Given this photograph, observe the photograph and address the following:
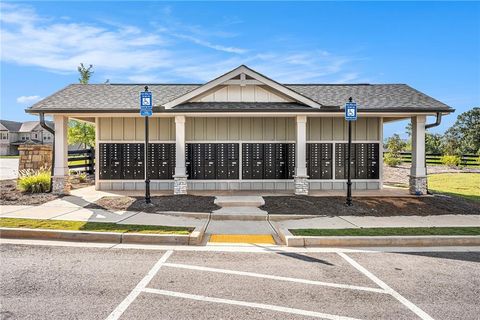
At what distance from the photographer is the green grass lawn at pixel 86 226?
7.37 metres

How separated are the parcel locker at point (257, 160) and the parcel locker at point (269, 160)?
13 centimetres

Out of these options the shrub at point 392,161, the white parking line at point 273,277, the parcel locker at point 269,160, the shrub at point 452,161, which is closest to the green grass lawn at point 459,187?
the shrub at point 392,161

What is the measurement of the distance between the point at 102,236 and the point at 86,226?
915 millimetres

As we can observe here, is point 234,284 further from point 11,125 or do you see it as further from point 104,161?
point 11,125

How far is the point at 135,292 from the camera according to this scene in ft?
14.5

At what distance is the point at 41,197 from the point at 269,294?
34.0 ft

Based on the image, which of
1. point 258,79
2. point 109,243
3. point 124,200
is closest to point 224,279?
point 109,243

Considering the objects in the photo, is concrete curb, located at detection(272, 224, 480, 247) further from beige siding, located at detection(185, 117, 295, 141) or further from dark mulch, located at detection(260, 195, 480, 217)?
beige siding, located at detection(185, 117, 295, 141)

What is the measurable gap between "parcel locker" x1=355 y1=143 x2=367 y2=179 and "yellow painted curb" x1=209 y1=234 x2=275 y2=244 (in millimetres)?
7976

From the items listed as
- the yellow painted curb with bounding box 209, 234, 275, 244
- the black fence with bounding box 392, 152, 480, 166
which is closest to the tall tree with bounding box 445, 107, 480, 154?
the black fence with bounding box 392, 152, 480, 166

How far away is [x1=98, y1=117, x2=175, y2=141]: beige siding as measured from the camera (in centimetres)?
1384

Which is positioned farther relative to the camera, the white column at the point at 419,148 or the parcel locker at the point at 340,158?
the parcel locker at the point at 340,158

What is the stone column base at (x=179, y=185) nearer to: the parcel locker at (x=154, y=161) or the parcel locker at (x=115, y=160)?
the parcel locker at (x=154, y=161)

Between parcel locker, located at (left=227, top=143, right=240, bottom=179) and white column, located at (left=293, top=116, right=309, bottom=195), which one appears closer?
white column, located at (left=293, top=116, right=309, bottom=195)
